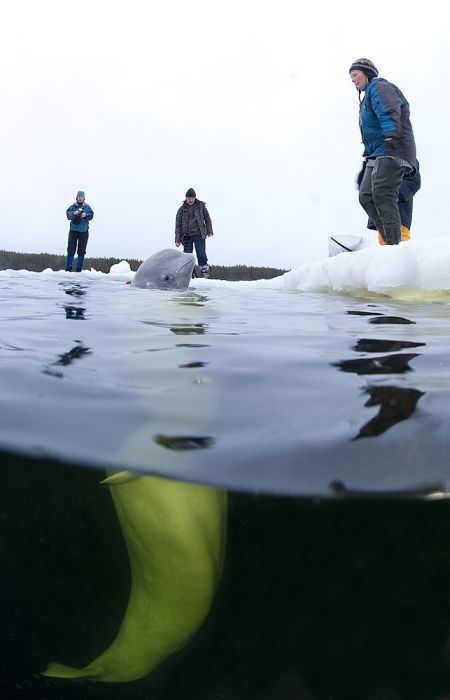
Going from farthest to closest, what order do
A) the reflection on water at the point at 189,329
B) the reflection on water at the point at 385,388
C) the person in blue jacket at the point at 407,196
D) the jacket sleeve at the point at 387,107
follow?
Answer: the person in blue jacket at the point at 407,196
the jacket sleeve at the point at 387,107
the reflection on water at the point at 189,329
the reflection on water at the point at 385,388

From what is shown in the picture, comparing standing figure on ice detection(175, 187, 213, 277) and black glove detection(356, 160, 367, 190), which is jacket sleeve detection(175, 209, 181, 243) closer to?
standing figure on ice detection(175, 187, 213, 277)

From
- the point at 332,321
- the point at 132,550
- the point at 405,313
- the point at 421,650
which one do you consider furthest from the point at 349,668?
the point at 405,313

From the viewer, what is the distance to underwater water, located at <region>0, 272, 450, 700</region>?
53.5 inches

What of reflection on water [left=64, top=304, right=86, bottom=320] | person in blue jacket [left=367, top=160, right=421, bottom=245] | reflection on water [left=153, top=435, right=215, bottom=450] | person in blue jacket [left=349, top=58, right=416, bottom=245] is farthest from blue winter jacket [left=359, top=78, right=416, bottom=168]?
reflection on water [left=153, top=435, right=215, bottom=450]

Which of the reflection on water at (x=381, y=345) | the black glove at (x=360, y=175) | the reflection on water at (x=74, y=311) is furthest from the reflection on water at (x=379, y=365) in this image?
the black glove at (x=360, y=175)

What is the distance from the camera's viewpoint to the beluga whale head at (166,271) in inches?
315

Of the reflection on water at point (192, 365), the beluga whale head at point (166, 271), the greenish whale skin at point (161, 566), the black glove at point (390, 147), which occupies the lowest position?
the greenish whale skin at point (161, 566)

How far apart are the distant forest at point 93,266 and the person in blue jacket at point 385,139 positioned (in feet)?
52.3

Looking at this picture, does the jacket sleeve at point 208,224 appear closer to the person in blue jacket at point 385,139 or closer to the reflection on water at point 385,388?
the person in blue jacket at point 385,139

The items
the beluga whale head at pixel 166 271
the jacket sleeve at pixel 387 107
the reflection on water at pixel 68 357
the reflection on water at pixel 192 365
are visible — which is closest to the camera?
the reflection on water at pixel 68 357

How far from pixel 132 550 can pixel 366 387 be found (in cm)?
82

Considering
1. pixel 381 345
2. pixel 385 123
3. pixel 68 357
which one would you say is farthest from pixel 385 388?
pixel 385 123

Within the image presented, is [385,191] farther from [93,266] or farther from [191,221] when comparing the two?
[93,266]

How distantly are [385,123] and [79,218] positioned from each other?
9.56 m
